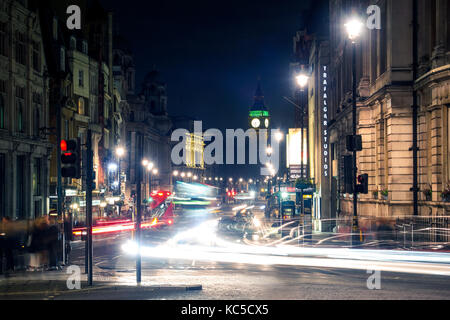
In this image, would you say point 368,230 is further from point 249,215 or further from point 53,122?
point 53,122

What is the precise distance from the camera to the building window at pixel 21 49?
40.4 meters

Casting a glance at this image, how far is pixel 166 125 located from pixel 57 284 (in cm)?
15509

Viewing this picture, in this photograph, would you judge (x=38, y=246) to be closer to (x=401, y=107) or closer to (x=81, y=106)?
(x=401, y=107)

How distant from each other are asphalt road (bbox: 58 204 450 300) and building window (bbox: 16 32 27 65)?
56.9ft

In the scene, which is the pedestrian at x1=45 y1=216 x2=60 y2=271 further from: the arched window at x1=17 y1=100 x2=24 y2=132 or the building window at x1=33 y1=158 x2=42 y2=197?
the building window at x1=33 y1=158 x2=42 y2=197

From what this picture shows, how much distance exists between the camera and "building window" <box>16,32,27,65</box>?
133 ft

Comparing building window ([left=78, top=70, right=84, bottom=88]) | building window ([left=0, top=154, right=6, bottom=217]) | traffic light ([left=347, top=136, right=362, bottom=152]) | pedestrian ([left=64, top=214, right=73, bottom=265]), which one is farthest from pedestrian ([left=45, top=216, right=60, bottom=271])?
building window ([left=78, top=70, right=84, bottom=88])

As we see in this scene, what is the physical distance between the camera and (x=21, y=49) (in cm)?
4119

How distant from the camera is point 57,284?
1800 centimetres

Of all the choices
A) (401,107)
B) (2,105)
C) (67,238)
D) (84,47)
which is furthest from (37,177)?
(84,47)

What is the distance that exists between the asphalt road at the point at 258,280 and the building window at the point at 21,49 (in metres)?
17.3

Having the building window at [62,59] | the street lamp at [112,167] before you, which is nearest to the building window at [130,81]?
the street lamp at [112,167]

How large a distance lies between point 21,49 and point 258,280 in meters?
27.4

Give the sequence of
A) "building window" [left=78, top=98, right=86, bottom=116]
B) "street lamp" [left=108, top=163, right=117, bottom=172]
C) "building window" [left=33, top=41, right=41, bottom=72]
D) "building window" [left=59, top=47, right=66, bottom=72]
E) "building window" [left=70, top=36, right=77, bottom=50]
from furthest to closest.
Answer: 1. "street lamp" [left=108, top=163, right=117, bottom=172]
2. "building window" [left=78, top=98, right=86, bottom=116]
3. "building window" [left=70, top=36, right=77, bottom=50]
4. "building window" [left=59, top=47, right=66, bottom=72]
5. "building window" [left=33, top=41, right=41, bottom=72]
